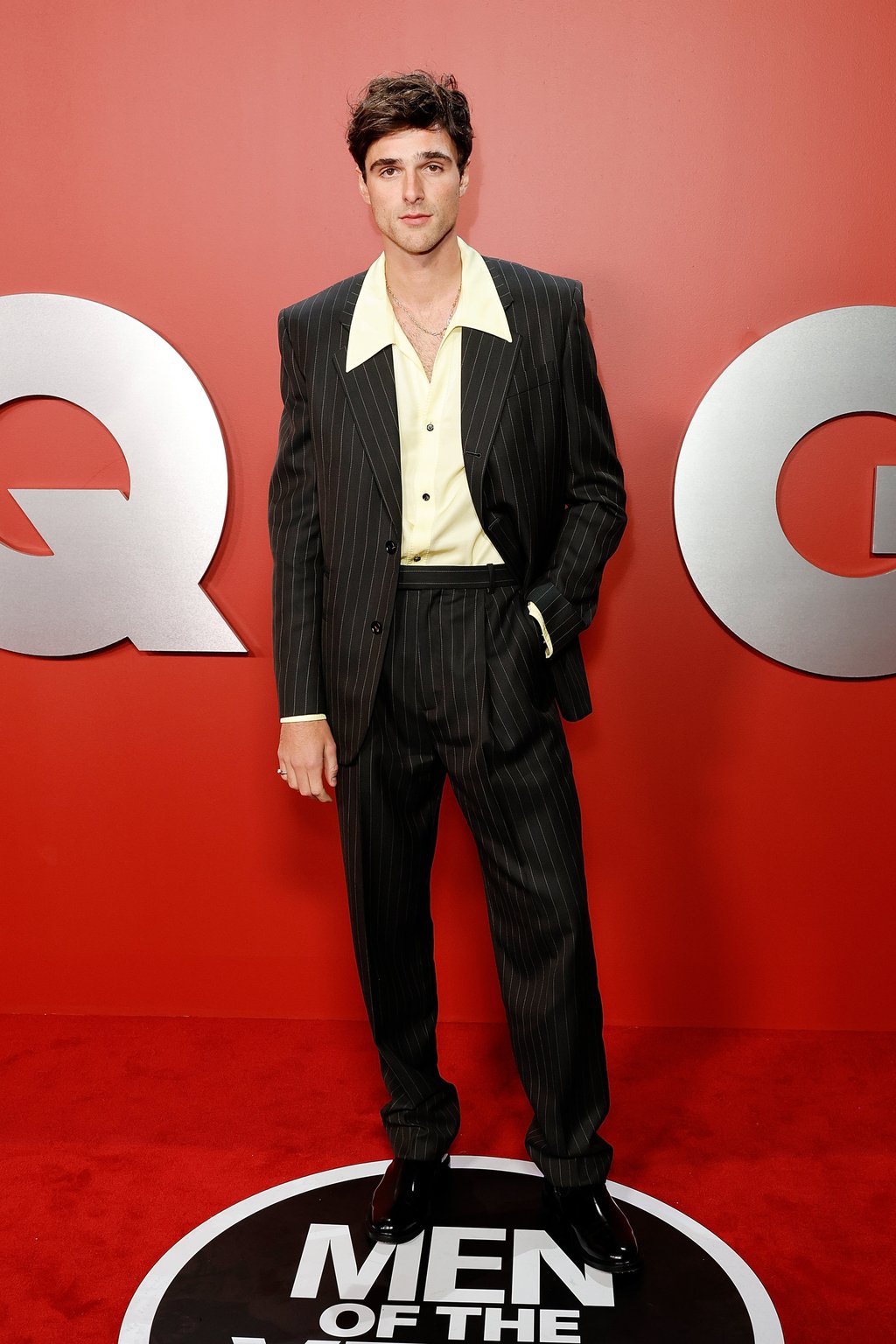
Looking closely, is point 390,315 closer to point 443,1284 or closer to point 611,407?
point 611,407

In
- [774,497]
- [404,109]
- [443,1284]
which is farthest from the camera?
[774,497]

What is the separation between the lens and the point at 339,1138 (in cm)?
245

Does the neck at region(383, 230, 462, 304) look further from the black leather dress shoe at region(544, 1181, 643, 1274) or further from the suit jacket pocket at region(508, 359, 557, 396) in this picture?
the black leather dress shoe at region(544, 1181, 643, 1274)

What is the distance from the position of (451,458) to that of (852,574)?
1.11m

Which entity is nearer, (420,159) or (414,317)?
(420,159)

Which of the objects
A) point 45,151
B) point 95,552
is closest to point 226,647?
point 95,552

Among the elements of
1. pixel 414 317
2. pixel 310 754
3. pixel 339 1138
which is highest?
pixel 414 317

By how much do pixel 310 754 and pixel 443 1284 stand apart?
0.91m

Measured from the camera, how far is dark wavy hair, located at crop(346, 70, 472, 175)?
1909 mm

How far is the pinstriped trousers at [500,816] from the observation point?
2029mm

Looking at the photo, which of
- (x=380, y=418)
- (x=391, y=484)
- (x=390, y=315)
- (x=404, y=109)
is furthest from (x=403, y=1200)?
(x=404, y=109)

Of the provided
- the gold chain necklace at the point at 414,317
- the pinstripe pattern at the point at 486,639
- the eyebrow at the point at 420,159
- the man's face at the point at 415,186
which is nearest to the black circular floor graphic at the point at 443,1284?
the pinstripe pattern at the point at 486,639

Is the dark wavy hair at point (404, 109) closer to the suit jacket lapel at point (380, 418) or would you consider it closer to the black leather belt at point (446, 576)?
the suit jacket lapel at point (380, 418)

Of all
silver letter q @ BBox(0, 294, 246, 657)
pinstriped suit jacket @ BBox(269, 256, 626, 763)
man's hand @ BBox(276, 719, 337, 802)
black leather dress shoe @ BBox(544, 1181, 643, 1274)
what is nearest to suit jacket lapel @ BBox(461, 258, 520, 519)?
pinstriped suit jacket @ BBox(269, 256, 626, 763)
